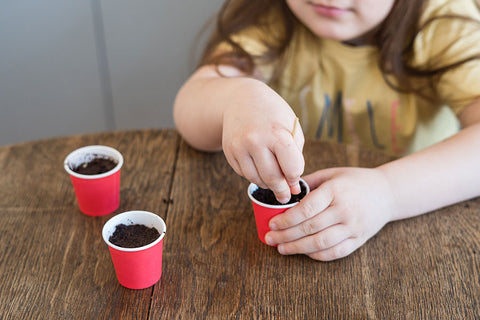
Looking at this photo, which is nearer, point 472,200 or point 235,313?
point 235,313

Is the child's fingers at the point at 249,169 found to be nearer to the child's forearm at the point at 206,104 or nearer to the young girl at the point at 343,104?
the young girl at the point at 343,104

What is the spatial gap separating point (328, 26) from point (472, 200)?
0.52 meters

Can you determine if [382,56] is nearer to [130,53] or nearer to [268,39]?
[268,39]

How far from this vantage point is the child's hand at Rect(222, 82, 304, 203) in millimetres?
805

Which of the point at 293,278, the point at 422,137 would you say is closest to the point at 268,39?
the point at 422,137

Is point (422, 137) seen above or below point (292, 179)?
below

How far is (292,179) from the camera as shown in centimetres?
83

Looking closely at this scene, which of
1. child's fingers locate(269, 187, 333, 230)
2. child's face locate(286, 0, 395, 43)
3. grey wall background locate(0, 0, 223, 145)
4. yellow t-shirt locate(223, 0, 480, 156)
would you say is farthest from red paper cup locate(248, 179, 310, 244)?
grey wall background locate(0, 0, 223, 145)

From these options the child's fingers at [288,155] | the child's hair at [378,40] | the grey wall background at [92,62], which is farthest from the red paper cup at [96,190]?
the grey wall background at [92,62]

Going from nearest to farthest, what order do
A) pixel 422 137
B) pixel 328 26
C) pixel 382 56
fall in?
pixel 328 26
pixel 382 56
pixel 422 137

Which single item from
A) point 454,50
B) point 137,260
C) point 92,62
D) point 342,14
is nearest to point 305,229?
point 137,260

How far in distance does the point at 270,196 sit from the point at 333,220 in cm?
12

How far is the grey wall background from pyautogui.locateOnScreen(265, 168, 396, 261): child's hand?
1239mm

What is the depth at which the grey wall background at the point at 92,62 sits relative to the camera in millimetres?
1938
